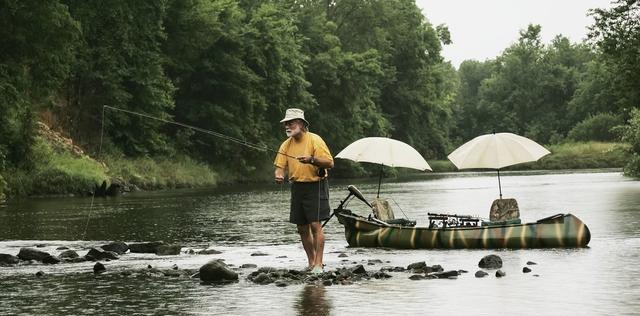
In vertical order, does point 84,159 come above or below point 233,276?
above

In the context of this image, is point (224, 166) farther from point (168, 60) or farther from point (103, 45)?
point (103, 45)

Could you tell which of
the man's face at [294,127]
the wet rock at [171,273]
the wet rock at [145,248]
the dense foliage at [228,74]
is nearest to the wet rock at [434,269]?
the man's face at [294,127]

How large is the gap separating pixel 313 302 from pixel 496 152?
9021mm

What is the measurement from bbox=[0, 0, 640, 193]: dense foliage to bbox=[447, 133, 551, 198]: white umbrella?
22654mm

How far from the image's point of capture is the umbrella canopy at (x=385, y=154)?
21172mm

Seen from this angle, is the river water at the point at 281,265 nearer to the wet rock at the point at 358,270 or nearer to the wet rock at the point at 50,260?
the wet rock at the point at 50,260

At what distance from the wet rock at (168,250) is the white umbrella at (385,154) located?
3.94 meters

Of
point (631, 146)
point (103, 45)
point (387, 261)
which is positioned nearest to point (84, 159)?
point (103, 45)

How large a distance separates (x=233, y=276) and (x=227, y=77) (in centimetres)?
4961

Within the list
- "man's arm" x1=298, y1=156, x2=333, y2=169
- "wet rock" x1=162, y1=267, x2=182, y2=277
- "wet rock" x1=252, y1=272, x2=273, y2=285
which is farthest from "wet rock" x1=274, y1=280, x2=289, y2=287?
"wet rock" x1=162, y1=267, x2=182, y2=277

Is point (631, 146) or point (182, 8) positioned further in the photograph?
point (182, 8)

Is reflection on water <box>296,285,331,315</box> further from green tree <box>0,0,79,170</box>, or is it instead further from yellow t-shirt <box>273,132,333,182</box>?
green tree <box>0,0,79,170</box>

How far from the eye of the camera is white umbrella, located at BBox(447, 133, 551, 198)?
2033 centimetres

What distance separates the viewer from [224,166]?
214 ft
